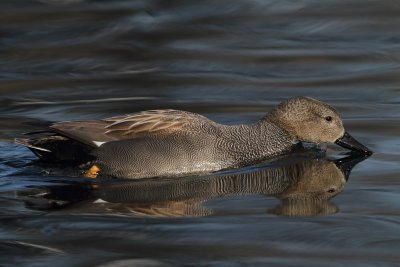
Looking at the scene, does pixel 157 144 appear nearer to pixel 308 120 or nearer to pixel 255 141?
pixel 255 141

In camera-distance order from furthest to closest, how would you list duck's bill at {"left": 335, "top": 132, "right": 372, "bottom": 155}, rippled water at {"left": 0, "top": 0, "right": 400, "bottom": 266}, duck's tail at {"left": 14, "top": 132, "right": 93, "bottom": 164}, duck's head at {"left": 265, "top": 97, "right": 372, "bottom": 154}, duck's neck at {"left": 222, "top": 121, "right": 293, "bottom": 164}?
duck's head at {"left": 265, "top": 97, "right": 372, "bottom": 154} < duck's bill at {"left": 335, "top": 132, "right": 372, "bottom": 155} < duck's neck at {"left": 222, "top": 121, "right": 293, "bottom": 164} < duck's tail at {"left": 14, "top": 132, "right": 93, "bottom": 164} < rippled water at {"left": 0, "top": 0, "right": 400, "bottom": 266}

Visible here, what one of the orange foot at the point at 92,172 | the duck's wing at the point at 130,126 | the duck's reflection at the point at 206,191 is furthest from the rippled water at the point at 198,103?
the duck's wing at the point at 130,126

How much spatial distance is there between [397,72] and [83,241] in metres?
5.29

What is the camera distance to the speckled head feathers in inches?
336

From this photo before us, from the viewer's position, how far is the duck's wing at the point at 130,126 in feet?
26.1

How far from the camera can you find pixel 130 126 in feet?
26.5

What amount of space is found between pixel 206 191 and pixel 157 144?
0.66 m

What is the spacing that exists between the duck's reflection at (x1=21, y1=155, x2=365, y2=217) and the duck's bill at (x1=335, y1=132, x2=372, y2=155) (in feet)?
0.27

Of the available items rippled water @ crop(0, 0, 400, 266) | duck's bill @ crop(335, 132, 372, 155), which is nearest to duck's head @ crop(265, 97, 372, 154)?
duck's bill @ crop(335, 132, 372, 155)

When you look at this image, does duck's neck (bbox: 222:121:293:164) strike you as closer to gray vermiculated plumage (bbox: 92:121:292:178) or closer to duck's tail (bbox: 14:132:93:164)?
gray vermiculated plumage (bbox: 92:121:292:178)

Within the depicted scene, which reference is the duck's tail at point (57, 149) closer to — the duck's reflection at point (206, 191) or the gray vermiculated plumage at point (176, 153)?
the gray vermiculated plumage at point (176, 153)

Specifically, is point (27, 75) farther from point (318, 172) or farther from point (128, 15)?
point (318, 172)

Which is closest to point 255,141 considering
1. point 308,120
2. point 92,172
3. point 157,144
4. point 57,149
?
point 308,120

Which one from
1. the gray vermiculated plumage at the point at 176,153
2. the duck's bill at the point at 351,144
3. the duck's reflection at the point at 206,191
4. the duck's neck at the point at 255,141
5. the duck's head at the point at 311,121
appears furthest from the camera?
the duck's head at the point at 311,121
